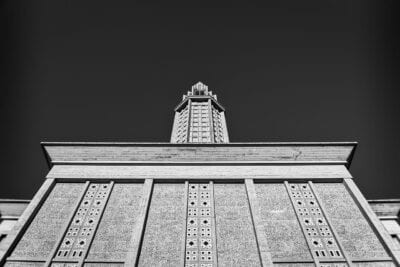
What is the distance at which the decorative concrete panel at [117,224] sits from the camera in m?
8.93

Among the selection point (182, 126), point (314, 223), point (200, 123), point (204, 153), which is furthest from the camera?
point (182, 126)

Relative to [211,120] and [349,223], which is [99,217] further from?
[211,120]

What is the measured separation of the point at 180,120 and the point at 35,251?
1345 centimetres

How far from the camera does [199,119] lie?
67.6 feet

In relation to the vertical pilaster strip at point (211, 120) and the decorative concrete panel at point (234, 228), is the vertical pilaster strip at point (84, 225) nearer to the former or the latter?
the decorative concrete panel at point (234, 228)

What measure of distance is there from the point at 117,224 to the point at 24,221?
2533mm

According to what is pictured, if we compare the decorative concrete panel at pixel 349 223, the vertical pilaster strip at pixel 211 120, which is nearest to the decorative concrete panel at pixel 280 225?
the decorative concrete panel at pixel 349 223

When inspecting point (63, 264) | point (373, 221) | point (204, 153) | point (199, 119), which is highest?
point (199, 119)

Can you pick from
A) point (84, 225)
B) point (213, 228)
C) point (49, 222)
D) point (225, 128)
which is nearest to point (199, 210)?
point (213, 228)

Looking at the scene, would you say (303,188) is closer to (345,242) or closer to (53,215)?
(345,242)

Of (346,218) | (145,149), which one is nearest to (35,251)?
(145,149)

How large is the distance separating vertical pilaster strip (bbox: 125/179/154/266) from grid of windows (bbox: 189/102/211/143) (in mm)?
7372

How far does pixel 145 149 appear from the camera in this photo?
12.6 metres

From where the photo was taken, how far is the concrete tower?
62.3 ft
